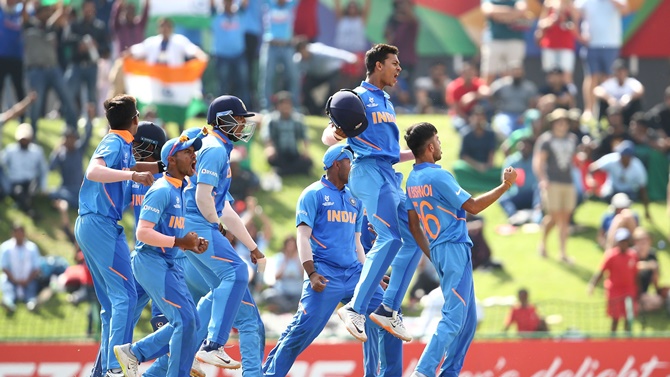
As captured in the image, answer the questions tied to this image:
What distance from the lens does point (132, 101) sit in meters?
11.1

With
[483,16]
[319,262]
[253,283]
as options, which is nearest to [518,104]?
[483,16]

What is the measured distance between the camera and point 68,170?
21250 mm

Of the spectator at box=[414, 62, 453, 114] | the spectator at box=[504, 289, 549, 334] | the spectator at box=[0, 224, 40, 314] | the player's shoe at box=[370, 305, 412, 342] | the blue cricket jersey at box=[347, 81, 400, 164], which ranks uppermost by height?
the blue cricket jersey at box=[347, 81, 400, 164]

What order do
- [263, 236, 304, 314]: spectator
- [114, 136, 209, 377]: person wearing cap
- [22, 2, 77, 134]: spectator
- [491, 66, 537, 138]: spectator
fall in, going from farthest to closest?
[491, 66, 537, 138]: spectator, [22, 2, 77, 134]: spectator, [263, 236, 304, 314]: spectator, [114, 136, 209, 377]: person wearing cap

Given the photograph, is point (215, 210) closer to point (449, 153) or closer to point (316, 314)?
point (316, 314)

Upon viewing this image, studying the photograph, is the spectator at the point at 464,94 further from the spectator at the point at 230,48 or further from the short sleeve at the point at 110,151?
the short sleeve at the point at 110,151

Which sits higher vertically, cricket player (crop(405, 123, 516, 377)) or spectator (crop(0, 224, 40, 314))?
cricket player (crop(405, 123, 516, 377))

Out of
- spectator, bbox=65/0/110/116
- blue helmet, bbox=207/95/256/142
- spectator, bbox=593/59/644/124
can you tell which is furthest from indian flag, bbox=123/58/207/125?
blue helmet, bbox=207/95/256/142

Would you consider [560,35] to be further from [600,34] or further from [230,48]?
[230,48]

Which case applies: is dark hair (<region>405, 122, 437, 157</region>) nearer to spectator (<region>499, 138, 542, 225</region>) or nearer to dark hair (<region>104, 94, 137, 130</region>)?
dark hair (<region>104, 94, 137, 130</region>)

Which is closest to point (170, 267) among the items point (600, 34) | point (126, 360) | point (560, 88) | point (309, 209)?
point (126, 360)

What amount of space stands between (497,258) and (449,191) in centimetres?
1003

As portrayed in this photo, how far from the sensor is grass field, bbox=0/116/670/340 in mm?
17875

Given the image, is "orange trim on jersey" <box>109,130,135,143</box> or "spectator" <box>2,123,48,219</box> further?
"spectator" <box>2,123,48,219</box>
